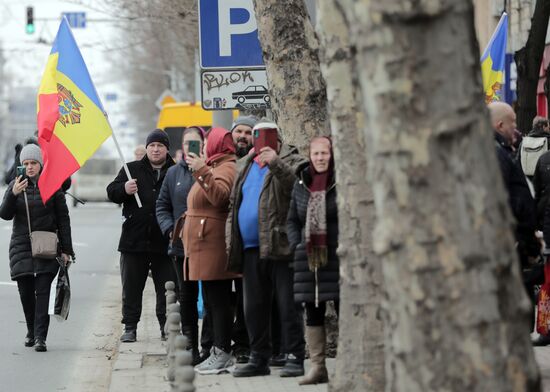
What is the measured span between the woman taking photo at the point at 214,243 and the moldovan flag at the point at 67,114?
260cm

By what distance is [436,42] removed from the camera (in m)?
5.11

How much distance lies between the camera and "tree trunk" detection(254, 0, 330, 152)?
441 inches

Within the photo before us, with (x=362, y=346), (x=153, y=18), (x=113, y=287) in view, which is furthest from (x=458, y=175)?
(x=153, y=18)

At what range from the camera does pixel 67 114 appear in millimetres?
13508

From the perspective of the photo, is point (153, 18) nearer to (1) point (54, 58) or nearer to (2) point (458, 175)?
(1) point (54, 58)

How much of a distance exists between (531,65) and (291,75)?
6820mm

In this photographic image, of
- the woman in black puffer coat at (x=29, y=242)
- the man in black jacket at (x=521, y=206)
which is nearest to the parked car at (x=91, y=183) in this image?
the woman in black puffer coat at (x=29, y=242)

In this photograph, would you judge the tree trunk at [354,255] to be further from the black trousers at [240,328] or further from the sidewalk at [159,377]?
the black trousers at [240,328]

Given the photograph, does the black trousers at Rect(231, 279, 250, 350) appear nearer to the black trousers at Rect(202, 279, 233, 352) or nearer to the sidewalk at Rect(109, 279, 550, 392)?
the black trousers at Rect(202, 279, 233, 352)

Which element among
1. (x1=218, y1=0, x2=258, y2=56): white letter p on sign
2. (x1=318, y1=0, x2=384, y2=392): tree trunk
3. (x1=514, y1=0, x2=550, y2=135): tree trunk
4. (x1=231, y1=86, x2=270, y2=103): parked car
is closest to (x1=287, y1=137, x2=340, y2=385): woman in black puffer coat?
(x1=318, y1=0, x2=384, y2=392): tree trunk

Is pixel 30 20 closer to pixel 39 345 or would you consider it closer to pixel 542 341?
pixel 39 345

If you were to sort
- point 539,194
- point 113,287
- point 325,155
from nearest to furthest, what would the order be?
1. point 325,155
2. point 539,194
3. point 113,287

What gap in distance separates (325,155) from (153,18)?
22.1 metres

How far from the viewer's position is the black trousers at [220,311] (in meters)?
10.6
